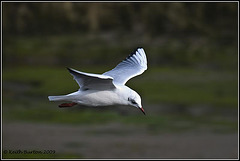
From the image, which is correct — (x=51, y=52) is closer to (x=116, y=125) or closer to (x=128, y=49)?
(x=128, y=49)

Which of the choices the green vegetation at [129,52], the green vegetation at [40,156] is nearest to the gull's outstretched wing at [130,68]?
the green vegetation at [129,52]

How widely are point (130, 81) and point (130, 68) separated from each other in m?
13.5

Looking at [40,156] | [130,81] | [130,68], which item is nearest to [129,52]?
[130,81]

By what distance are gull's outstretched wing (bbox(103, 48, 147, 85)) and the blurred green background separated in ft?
20.4

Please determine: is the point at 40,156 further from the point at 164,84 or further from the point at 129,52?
the point at 129,52

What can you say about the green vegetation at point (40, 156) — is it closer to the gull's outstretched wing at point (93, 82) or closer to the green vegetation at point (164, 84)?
the green vegetation at point (164, 84)

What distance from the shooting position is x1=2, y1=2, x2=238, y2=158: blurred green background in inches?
592

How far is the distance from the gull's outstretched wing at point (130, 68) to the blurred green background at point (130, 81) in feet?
20.4

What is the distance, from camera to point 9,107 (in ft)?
59.8

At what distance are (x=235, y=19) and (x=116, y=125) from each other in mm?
8628

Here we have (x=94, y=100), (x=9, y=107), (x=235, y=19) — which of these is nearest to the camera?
(x=94, y=100)

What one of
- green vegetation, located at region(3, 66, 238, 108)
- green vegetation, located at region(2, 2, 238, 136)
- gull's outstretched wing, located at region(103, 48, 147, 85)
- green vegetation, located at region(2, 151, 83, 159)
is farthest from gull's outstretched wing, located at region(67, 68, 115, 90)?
green vegetation, located at region(3, 66, 238, 108)

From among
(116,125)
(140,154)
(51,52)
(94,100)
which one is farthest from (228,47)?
(94,100)

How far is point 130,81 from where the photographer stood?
20750 millimetres
